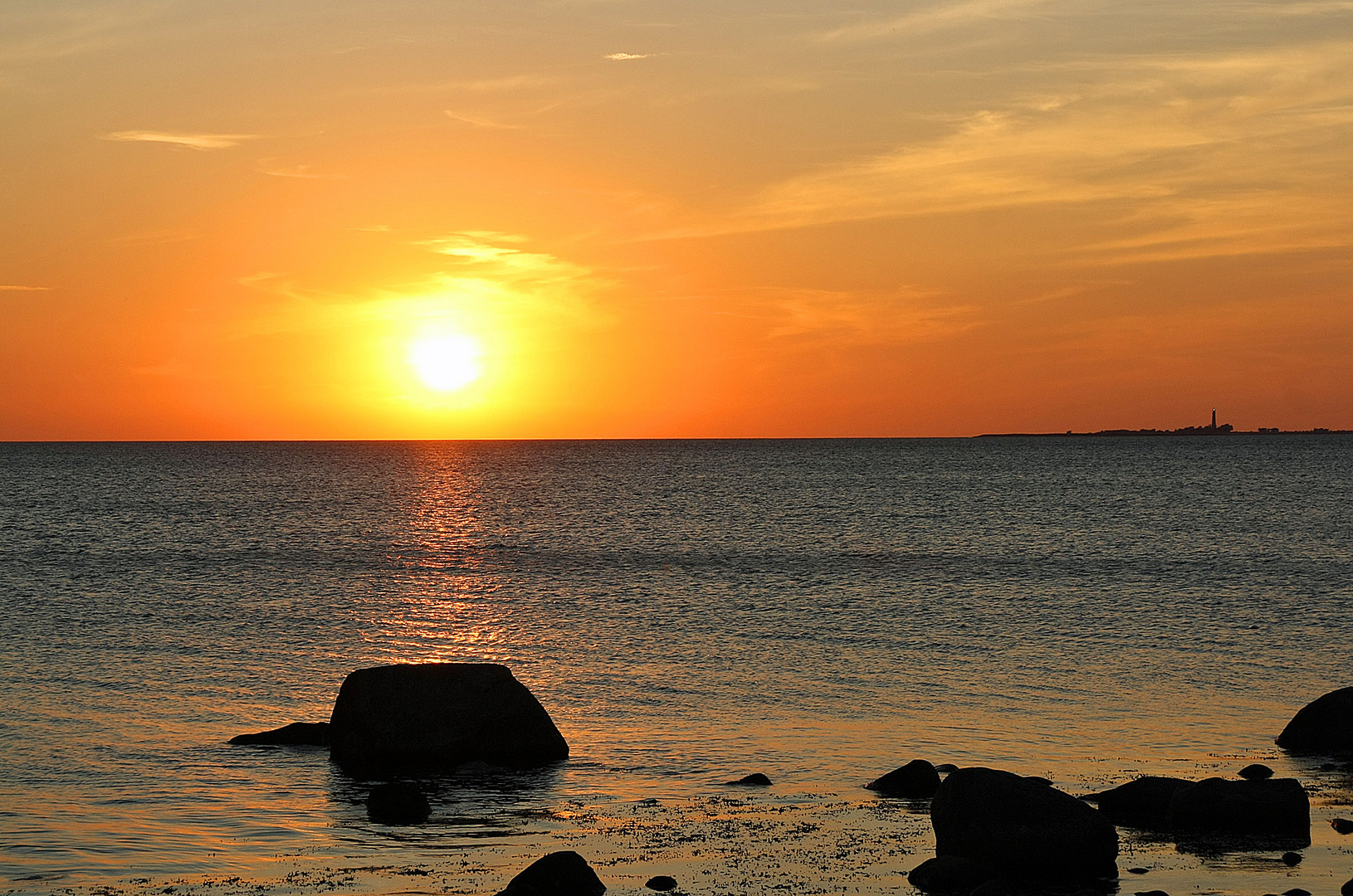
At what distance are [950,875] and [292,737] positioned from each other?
13.9 meters

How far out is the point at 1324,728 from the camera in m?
24.6

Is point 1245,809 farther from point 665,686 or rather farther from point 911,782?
point 665,686

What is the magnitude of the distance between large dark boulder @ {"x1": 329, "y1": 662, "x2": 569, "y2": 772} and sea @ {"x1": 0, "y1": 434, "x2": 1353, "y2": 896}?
64 centimetres

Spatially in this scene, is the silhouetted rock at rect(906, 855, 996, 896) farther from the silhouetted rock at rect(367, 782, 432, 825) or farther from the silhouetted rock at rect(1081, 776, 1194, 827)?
the silhouetted rock at rect(367, 782, 432, 825)

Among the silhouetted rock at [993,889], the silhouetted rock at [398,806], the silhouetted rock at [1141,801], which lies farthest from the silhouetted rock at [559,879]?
the silhouetted rock at [1141,801]

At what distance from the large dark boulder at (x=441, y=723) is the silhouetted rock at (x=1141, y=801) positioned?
9620 mm

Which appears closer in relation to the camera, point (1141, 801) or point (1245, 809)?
point (1245, 809)

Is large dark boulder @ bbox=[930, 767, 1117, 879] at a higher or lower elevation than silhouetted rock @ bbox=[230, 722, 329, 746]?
higher

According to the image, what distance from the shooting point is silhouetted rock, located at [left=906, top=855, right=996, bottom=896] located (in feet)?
54.0

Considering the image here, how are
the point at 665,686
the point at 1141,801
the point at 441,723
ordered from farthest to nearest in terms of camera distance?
the point at 665,686 → the point at 441,723 → the point at 1141,801

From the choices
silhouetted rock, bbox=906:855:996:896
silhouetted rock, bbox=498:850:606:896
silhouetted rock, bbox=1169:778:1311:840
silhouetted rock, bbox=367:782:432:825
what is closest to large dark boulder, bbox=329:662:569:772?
silhouetted rock, bbox=367:782:432:825

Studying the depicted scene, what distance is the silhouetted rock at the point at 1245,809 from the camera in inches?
744

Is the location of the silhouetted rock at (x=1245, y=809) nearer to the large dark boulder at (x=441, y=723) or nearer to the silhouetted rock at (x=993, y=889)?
the silhouetted rock at (x=993, y=889)

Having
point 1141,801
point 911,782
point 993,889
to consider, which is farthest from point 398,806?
point 1141,801
